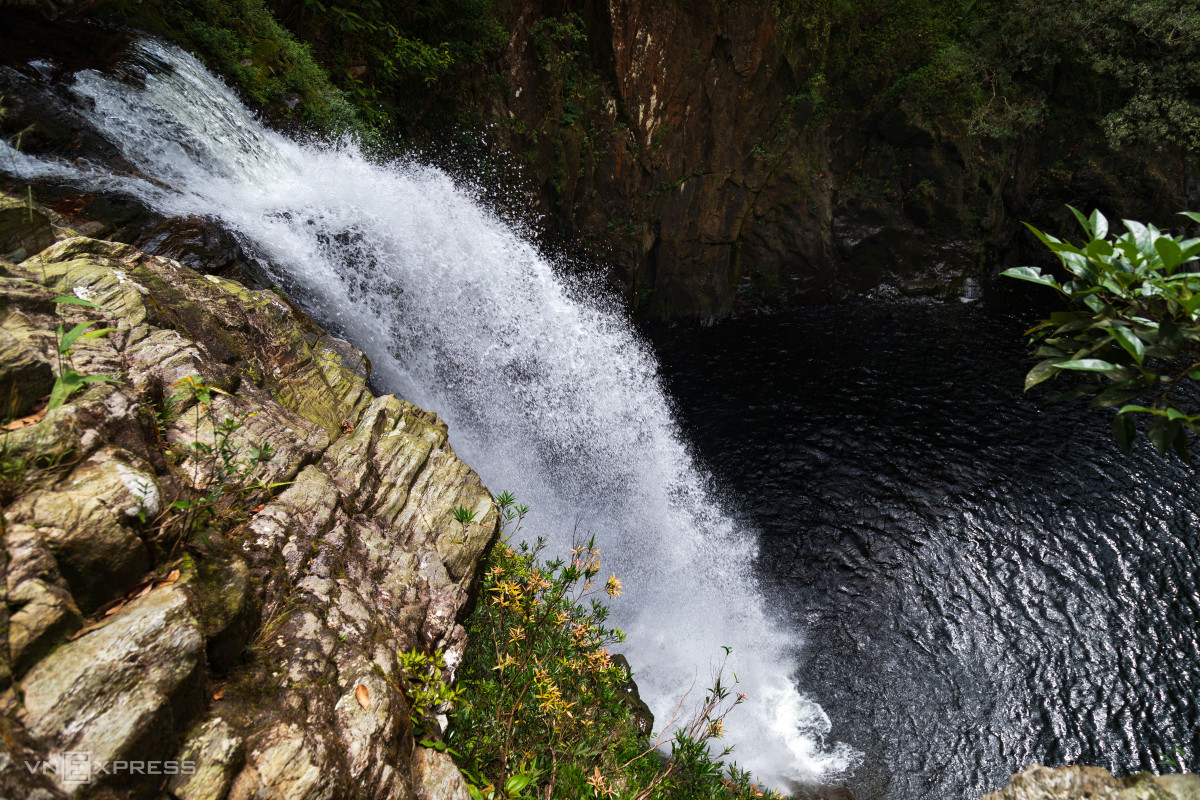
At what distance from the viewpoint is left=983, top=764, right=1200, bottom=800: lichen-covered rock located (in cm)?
368

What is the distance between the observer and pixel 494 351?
963cm

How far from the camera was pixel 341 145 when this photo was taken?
9.16m

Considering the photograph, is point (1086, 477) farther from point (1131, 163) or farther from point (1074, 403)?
point (1131, 163)

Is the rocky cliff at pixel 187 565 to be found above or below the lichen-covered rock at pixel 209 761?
above

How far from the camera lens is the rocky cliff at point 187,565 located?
2.23 metres

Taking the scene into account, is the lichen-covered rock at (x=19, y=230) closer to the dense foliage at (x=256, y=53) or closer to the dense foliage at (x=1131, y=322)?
the dense foliage at (x=256, y=53)

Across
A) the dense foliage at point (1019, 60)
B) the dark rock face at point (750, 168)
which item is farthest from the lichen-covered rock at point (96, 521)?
the dense foliage at point (1019, 60)

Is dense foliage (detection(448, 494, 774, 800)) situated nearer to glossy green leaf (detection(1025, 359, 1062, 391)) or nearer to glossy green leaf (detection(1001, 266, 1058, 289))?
glossy green leaf (detection(1025, 359, 1062, 391))

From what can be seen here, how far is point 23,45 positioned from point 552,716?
8324 mm

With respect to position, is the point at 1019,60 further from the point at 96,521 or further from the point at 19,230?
the point at 96,521

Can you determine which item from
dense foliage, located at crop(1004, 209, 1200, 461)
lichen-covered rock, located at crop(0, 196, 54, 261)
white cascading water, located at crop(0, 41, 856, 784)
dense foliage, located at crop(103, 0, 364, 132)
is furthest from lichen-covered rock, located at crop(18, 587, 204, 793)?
dense foliage, located at crop(103, 0, 364, 132)

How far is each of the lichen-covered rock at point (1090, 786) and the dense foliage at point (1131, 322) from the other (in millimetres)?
3111

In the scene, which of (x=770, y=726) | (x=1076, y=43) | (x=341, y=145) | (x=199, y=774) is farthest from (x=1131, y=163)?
(x=199, y=774)

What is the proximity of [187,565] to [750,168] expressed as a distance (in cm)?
1740
